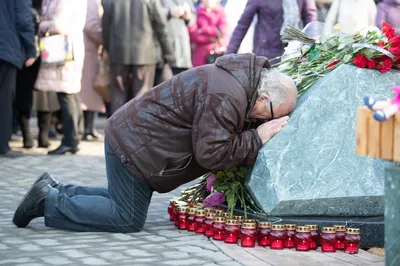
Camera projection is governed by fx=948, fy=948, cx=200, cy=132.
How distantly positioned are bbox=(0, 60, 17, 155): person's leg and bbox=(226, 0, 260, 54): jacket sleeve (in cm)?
235

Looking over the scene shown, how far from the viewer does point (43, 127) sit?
11.4 m

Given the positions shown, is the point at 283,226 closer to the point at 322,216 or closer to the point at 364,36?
the point at 322,216

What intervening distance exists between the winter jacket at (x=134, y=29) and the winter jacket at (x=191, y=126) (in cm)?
544

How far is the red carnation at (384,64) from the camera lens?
5961mm

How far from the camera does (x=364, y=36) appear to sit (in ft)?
20.2

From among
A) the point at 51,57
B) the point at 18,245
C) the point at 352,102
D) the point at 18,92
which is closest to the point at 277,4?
the point at 51,57

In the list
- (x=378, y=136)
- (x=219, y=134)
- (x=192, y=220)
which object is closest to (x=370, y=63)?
(x=219, y=134)

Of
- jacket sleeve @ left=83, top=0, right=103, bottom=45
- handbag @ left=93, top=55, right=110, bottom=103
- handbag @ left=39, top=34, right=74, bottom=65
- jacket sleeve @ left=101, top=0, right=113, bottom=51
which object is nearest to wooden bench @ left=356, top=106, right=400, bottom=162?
handbag @ left=39, top=34, right=74, bottom=65

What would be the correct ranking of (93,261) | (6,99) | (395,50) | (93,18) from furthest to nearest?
(93,18), (6,99), (395,50), (93,261)

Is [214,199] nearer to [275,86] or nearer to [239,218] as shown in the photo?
[239,218]

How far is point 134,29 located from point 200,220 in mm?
5715

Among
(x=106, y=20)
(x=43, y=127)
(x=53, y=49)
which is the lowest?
(x=43, y=127)

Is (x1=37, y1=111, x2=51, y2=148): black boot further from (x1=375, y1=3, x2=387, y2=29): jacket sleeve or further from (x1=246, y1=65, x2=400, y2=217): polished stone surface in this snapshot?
(x1=246, y1=65, x2=400, y2=217): polished stone surface

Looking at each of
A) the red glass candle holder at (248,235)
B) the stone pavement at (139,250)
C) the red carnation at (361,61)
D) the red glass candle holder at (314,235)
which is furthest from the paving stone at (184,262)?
the red carnation at (361,61)
